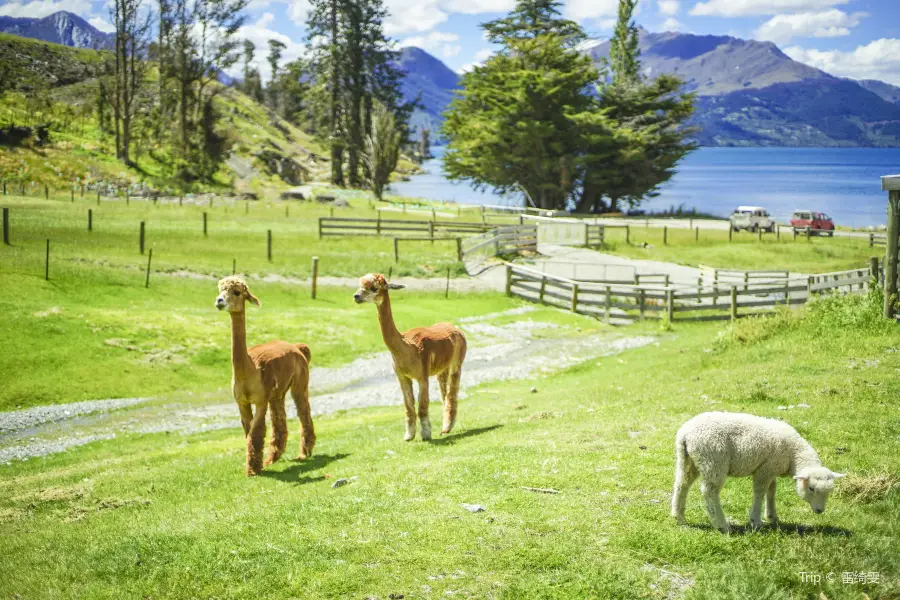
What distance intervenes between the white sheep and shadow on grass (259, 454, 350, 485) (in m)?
6.35

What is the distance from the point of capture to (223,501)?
35.3ft

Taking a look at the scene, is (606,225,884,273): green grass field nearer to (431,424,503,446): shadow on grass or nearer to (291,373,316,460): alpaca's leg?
(431,424,503,446): shadow on grass

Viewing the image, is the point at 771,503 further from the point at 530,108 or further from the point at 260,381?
the point at 530,108

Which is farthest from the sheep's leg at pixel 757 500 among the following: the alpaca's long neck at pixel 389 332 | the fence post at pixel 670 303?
the fence post at pixel 670 303

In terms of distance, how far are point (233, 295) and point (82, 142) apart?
70.8 metres

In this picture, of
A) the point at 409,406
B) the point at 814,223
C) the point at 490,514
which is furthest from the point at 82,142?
the point at 490,514

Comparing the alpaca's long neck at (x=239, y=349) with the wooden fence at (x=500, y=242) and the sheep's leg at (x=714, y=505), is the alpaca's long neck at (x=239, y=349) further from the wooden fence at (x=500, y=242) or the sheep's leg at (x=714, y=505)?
the wooden fence at (x=500, y=242)

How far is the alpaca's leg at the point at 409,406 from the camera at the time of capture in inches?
549

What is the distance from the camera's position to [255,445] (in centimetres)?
1248

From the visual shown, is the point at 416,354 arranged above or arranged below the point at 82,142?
below

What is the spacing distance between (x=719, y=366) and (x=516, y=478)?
10.0 m

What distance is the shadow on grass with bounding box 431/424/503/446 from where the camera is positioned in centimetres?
1376

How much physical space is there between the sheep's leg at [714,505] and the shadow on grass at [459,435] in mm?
6628

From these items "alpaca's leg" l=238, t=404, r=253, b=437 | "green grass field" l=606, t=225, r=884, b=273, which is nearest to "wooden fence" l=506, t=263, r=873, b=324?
"green grass field" l=606, t=225, r=884, b=273
